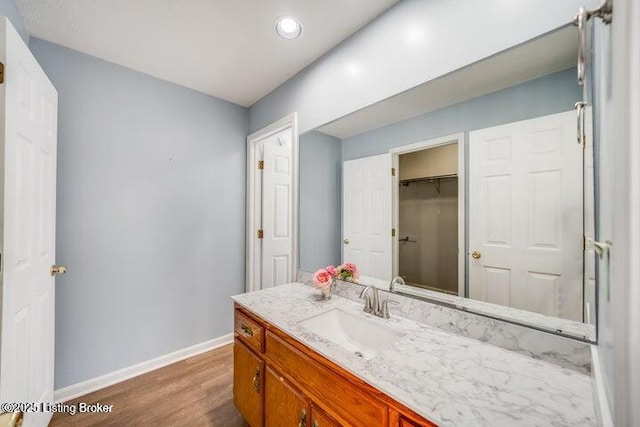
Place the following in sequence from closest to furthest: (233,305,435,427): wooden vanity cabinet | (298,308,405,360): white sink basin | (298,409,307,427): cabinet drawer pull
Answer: (233,305,435,427): wooden vanity cabinet, (298,409,307,427): cabinet drawer pull, (298,308,405,360): white sink basin

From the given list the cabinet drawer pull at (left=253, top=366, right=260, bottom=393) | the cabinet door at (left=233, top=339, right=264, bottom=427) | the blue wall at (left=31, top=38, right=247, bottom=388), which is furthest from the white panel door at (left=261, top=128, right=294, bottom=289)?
the cabinet drawer pull at (left=253, top=366, right=260, bottom=393)

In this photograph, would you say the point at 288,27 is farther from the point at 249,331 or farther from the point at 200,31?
the point at 249,331

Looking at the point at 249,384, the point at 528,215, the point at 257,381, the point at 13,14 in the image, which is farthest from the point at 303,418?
the point at 13,14

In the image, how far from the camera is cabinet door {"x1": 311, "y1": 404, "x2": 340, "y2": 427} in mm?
922

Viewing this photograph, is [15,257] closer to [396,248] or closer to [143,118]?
[143,118]

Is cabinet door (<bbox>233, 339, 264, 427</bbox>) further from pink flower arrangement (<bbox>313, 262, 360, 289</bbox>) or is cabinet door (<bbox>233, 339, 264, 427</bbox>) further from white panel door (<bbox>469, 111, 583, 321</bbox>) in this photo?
white panel door (<bbox>469, 111, 583, 321</bbox>)

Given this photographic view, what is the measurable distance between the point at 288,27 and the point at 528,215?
5.53 ft

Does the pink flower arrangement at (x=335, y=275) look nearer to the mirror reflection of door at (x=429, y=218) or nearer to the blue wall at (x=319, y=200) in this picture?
the blue wall at (x=319, y=200)

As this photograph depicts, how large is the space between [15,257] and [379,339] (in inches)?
67.2

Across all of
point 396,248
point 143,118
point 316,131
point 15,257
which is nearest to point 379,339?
point 396,248

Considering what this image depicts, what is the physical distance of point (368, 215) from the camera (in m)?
1.63

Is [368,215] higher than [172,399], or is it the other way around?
[368,215]

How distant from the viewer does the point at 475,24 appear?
109cm

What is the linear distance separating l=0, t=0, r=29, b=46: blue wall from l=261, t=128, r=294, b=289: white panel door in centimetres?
169
